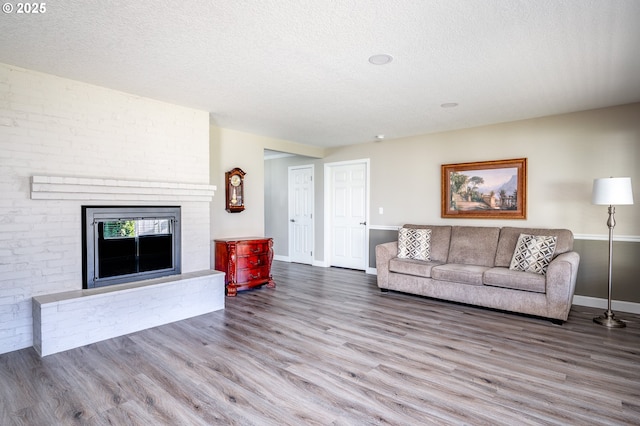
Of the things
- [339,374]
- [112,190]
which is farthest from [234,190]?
[339,374]

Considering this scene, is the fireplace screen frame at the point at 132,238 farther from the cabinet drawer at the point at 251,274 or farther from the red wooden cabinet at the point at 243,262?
the cabinet drawer at the point at 251,274

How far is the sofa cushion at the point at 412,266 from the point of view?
4629 millimetres

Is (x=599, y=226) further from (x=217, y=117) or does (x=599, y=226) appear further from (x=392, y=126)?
(x=217, y=117)

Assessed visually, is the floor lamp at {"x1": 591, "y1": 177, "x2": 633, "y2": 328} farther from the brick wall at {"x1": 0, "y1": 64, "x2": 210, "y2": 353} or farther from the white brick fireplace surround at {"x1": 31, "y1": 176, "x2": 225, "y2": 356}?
the brick wall at {"x1": 0, "y1": 64, "x2": 210, "y2": 353}

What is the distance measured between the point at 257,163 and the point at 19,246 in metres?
3.31

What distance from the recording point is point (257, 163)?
18.8ft

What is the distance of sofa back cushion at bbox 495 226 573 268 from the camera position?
4.20m

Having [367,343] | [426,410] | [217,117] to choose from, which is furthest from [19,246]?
[426,410]

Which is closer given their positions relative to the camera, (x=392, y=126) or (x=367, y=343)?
(x=367, y=343)

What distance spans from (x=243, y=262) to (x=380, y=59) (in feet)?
10.8

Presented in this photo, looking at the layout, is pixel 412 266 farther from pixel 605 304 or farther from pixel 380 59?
pixel 380 59

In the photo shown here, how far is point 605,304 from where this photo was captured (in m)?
4.21

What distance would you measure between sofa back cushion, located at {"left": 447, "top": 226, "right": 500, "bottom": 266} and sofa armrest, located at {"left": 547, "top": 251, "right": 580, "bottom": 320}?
0.97 metres

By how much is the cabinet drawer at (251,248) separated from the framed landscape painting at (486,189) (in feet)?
9.11
